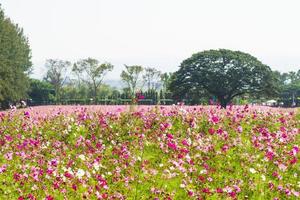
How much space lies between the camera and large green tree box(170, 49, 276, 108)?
5084 centimetres

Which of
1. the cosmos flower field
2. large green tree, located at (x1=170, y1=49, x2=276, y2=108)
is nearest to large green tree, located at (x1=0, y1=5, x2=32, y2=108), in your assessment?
large green tree, located at (x1=170, y1=49, x2=276, y2=108)

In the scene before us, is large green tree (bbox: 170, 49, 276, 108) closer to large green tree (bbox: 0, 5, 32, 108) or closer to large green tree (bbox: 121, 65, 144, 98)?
large green tree (bbox: 0, 5, 32, 108)

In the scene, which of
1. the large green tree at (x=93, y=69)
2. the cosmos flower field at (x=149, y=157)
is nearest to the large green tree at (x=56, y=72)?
the large green tree at (x=93, y=69)

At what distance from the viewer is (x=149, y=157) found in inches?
380

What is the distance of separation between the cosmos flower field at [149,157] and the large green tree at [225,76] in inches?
1446

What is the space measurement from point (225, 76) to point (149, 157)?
42.2 metres

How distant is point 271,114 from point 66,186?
886 cm

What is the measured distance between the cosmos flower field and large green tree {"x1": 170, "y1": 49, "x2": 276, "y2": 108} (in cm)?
3672

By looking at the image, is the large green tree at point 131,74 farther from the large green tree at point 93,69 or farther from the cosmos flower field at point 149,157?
the cosmos flower field at point 149,157

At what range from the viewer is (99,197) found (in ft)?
19.1

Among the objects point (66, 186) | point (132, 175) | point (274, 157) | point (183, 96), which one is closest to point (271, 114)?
point (274, 157)

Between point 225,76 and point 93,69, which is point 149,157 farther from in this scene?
point 93,69

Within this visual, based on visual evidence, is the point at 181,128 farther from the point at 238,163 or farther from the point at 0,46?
the point at 0,46

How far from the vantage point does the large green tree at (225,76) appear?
5084 centimetres
